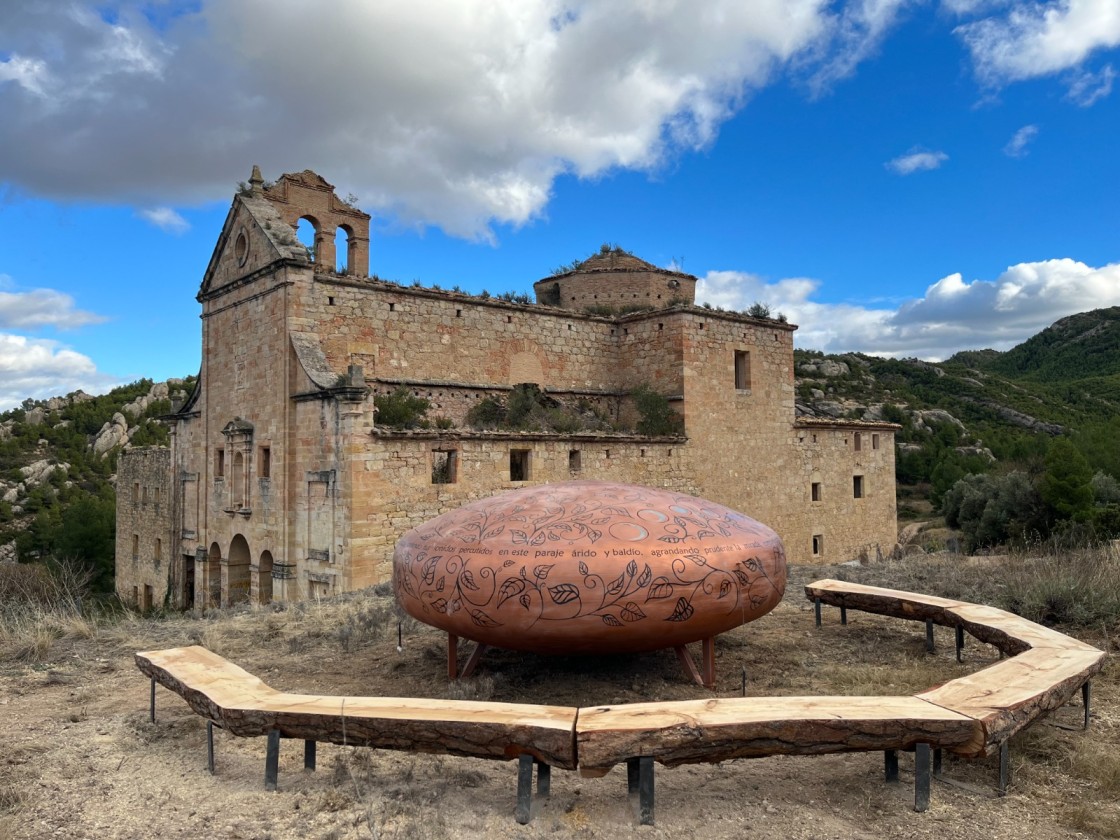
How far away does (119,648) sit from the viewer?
7391mm

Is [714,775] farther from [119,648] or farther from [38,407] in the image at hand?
[38,407]

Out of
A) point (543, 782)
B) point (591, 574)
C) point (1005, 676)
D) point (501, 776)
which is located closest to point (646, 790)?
point (543, 782)

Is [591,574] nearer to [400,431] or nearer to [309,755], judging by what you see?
[309,755]

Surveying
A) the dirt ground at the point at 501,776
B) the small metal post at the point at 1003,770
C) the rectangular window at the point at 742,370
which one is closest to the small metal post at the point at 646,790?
the dirt ground at the point at 501,776

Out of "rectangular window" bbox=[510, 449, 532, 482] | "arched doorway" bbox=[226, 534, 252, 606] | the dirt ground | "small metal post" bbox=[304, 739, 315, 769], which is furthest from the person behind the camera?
"arched doorway" bbox=[226, 534, 252, 606]

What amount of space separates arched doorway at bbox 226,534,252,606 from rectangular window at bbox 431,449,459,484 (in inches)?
207

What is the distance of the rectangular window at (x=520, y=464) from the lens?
14.6 metres

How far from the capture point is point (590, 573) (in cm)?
476

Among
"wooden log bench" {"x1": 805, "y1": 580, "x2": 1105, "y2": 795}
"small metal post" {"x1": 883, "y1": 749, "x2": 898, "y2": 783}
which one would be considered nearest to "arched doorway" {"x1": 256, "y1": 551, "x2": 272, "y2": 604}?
"wooden log bench" {"x1": 805, "y1": 580, "x2": 1105, "y2": 795}

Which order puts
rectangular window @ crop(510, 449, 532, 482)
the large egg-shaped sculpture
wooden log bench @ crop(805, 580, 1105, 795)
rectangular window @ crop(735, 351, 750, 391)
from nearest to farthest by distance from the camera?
wooden log bench @ crop(805, 580, 1105, 795) → the large egg-shaped sculpture → rectangular window @ crop(510, 449, 532, 482) → rectangular window @ crop(735, 351, 750, 391)

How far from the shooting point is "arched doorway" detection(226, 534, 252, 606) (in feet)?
53.1

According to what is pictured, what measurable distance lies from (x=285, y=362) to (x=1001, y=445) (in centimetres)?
3932

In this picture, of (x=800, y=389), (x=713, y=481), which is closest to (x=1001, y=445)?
(x=800, y=389)

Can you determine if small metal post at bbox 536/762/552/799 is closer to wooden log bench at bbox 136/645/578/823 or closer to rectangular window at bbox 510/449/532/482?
wooden log bench at bbox 136/645/578/823
